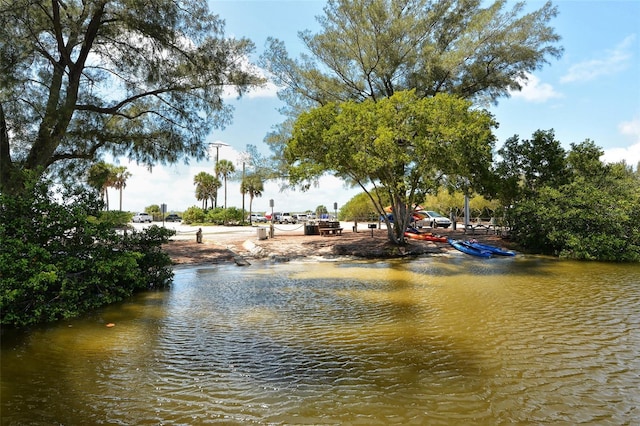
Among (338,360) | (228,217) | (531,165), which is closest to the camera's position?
(338,360)

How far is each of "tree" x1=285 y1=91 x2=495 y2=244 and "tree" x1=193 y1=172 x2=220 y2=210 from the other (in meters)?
38.3

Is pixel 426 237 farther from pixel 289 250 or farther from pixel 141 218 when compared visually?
pixel 141 218

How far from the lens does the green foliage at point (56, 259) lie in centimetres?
686

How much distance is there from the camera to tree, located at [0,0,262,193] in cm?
1221

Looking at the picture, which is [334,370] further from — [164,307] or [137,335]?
[164,307]

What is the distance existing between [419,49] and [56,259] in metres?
18.8

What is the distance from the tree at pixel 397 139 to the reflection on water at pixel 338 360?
281 inches

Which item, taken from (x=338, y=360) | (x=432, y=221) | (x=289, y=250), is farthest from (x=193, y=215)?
(x=338, y=360)

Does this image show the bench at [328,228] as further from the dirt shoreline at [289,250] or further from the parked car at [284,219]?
the parked car at [284,219]

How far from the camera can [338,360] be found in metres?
5.11

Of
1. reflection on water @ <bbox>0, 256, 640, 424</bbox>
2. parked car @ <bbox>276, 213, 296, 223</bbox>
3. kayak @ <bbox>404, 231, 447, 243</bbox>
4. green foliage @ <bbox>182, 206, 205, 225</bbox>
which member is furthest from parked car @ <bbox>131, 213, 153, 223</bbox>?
reflection on water @ <bbox>0, 256, 640, 424</bbox>

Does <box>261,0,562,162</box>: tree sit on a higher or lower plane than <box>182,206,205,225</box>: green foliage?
higher

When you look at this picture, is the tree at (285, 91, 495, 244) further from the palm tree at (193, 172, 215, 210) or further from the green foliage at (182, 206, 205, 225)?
the palm tree at (193, 172, 215, 210)

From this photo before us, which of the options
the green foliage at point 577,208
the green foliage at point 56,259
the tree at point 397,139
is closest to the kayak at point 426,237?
the green foliage at point 577,208
